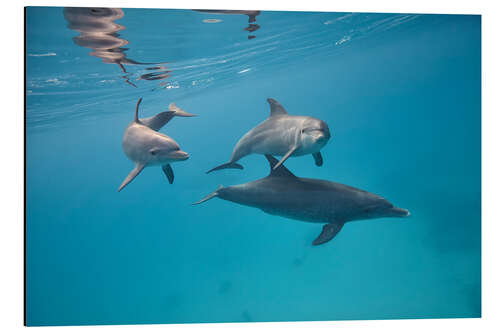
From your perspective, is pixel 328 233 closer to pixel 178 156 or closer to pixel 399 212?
pixel 399 212

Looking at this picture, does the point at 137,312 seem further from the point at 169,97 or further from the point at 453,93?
the point at 453,93

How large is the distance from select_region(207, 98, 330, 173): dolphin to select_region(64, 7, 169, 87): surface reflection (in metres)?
3.30

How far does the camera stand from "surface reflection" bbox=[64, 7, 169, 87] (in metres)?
5.99

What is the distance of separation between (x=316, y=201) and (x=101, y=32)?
543 centimetres

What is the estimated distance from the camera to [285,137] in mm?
5688

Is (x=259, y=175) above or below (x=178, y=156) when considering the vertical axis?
below

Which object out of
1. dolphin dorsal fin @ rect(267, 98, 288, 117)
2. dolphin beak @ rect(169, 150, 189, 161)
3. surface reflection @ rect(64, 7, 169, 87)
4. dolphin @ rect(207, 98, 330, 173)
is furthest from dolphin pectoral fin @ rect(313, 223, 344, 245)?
surface reflection @ rect(64, 7, 169, 87)

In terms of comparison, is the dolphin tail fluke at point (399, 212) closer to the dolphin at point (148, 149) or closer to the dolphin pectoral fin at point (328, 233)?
the dolphin pectoral fin at point (328, 233)

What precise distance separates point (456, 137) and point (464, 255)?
7.99 feet

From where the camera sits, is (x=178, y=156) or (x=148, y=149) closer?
(x=178, y=156)

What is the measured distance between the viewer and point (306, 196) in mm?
5344

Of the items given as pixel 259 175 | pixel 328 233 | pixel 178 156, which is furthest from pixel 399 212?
pixel 259 175

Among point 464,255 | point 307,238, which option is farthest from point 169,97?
point 464,255

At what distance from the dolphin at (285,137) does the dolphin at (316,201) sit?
0.43m
